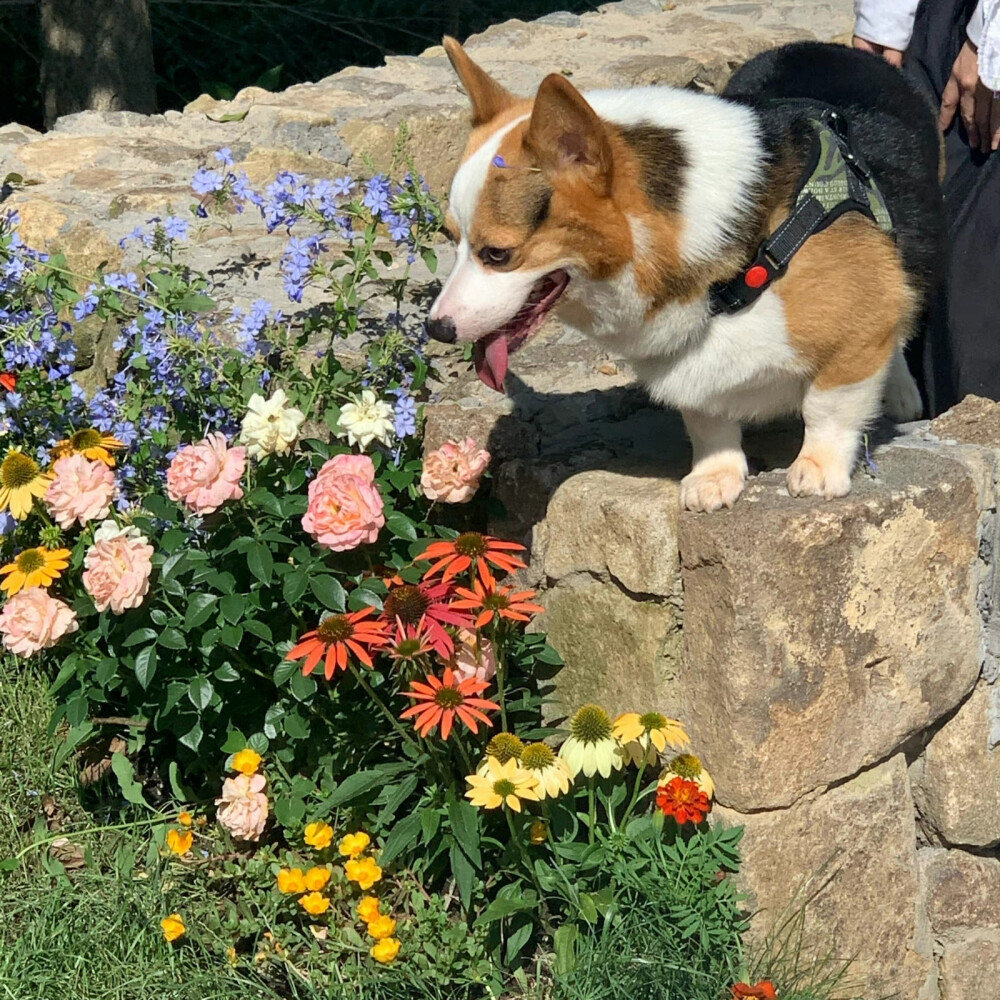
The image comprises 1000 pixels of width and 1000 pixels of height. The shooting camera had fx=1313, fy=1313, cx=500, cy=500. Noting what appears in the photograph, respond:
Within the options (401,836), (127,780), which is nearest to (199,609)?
(127,780)

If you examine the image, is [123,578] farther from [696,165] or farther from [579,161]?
[696,165]

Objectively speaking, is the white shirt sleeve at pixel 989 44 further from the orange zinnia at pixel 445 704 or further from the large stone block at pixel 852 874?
the orange zinnia at pixel 445 704

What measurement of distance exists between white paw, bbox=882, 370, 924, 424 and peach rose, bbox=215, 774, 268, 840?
1.68m

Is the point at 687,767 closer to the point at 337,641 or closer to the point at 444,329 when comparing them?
the point at 337,641

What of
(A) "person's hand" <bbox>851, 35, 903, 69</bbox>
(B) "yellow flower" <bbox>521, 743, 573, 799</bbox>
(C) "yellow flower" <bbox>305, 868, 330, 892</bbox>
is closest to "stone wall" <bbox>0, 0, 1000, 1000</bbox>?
(B) "yellow flower" <bbox>521, 743, 573, 799</bbox>

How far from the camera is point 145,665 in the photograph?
2.54 meters

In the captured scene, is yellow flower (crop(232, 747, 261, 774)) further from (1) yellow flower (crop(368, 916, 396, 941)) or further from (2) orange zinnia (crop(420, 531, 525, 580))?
(2) orange zinnia (crop(420, 531, 525, 580))

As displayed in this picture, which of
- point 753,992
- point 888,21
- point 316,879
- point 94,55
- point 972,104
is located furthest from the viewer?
point 94,55

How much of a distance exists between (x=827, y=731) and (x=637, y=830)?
1.41 feet

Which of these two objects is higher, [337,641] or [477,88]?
[477,88]

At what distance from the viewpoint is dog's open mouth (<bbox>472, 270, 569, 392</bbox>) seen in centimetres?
243

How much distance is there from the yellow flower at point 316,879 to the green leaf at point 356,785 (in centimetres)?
13

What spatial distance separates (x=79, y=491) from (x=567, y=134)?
1.17 m

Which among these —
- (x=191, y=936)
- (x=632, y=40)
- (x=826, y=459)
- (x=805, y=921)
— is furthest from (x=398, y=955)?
(x=632, y=40)
